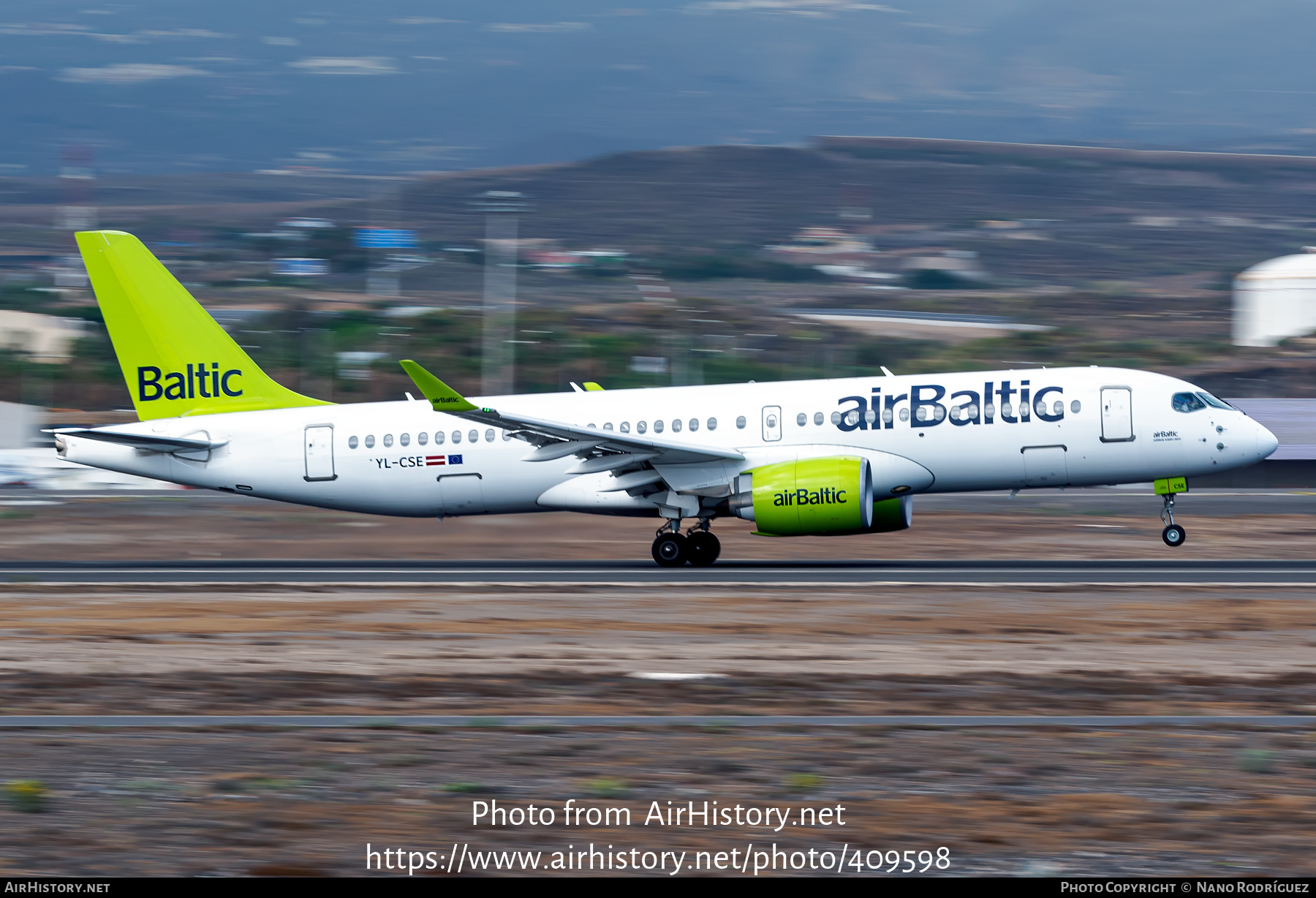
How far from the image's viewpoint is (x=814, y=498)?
25875 mm

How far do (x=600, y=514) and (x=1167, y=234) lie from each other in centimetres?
16325

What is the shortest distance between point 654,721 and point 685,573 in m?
13.4

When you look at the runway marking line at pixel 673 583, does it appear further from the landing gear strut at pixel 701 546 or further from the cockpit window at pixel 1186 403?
the cockpit window at pixel 1186 403

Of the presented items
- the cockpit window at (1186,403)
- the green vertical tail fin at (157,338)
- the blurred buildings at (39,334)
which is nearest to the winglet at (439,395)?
the green vertical tail fin at (157,338)

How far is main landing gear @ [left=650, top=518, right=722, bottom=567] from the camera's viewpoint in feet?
91.1

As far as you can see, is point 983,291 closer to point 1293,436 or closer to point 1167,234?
point 1167,234

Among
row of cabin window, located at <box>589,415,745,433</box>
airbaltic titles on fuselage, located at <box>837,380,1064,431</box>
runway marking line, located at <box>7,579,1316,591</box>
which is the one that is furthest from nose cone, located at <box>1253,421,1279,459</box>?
row of cabin window, located at <box>589,415,745,433</box>

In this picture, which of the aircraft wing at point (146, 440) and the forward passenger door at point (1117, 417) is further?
the aircraft wing at point (146, 440)

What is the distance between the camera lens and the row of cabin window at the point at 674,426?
1085 inches

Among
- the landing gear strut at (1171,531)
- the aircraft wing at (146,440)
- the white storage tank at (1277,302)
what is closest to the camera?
the landing gear strut at (1171,531)

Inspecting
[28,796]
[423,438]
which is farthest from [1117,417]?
[28,796]

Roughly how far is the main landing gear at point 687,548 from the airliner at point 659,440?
34mm

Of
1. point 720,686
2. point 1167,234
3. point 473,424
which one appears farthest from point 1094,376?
point 1167,234

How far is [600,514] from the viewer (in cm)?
2805
